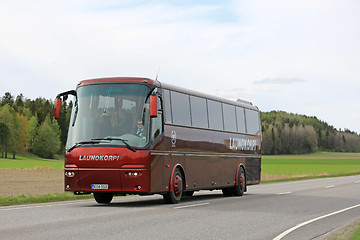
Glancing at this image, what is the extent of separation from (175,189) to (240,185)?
6.38 m

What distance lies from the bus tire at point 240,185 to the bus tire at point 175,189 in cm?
557

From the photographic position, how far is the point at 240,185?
2469 centimetres

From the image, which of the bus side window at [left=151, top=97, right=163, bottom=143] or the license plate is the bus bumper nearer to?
the license plate

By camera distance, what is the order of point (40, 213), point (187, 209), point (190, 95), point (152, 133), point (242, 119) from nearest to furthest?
point (40, 213) → point (187, 209) → point (152, 133) → point (190, 95) → point (242, 119)

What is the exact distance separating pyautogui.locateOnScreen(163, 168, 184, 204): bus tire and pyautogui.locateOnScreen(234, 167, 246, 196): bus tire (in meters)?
5.57

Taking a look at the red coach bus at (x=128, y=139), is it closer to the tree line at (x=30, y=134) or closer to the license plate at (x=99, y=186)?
the license plate at (x=99, y=186)

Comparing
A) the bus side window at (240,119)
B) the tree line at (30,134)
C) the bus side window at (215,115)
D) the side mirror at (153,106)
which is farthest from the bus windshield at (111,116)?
the tree line at (30,134)

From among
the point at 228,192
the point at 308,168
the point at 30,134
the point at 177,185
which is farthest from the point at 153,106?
the point at 30,134

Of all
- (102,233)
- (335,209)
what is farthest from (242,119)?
(102,233)

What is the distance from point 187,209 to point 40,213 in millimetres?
3848

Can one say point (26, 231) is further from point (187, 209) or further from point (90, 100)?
point (90, 100)

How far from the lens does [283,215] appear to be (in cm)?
1517

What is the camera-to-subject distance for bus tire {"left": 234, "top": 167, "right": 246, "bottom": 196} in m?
24.5

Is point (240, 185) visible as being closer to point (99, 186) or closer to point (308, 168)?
point (99, 186)
